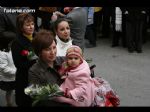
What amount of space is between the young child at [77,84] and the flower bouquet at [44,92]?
0.10 metres

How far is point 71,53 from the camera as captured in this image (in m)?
3.61

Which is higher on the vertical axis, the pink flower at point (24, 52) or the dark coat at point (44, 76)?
the pink flower at point (24, 52)

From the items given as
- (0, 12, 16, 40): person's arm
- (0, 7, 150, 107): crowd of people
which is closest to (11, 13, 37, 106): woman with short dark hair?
(0, 7, 150, 107): crowd of people

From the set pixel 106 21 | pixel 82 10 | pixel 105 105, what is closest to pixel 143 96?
pixel 82 10

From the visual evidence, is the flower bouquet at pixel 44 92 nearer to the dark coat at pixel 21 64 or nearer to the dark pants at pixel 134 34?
the dark coat at pixel 21 64

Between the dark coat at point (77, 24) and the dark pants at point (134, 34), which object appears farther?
the dark pants at point (134, 34)

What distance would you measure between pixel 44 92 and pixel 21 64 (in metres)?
0.87

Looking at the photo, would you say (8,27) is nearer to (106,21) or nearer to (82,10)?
(82,10)

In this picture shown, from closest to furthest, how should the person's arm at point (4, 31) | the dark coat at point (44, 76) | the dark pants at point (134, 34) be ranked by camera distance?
the dark coat at point (44, 76) → the person's arm at point (4, 31) → the dark pants at point (134, 34)

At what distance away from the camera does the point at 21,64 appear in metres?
4.08

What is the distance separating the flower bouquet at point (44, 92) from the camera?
3.27m

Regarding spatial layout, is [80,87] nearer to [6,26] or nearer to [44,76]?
[44,76]

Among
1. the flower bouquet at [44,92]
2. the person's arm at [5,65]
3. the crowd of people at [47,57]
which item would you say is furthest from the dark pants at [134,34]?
the flower bouquet at [44,92]

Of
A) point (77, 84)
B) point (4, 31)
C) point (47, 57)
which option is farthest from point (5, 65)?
point (77, 84)
